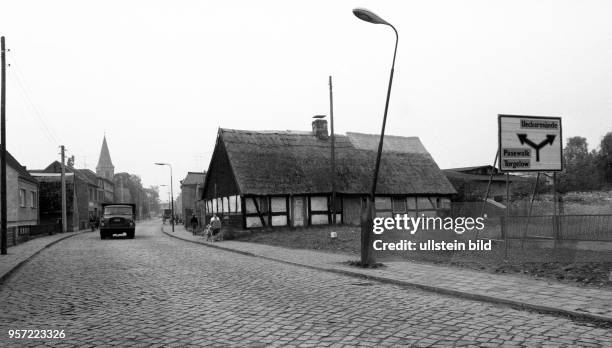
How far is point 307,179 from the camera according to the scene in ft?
101

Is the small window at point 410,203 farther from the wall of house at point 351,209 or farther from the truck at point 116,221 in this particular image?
the truck at point 116,221

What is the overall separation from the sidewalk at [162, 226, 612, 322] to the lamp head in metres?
5.74

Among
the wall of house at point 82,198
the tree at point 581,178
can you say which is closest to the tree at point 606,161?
the tree at point 581,178

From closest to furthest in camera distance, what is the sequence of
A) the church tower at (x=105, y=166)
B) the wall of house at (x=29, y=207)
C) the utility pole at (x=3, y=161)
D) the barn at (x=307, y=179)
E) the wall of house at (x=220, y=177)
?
the utility pole at (x=3, y=161) → the barn at (x=307, y=179) → the wall of house at (x=220, y=177) → the wall of house at (x=29, y=207) → the church tower at (x=105, y=166)

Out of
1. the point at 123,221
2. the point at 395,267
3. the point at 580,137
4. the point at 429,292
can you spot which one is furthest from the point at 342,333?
the point at 580,137

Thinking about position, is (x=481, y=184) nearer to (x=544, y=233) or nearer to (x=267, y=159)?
(x=267, y=159)

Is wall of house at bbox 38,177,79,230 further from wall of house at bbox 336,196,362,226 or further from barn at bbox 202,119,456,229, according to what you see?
wall of house at bbox 336,196,362,226

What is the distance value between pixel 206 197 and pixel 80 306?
3066cm

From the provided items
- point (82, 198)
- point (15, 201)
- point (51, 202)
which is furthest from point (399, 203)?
point (82, 198)

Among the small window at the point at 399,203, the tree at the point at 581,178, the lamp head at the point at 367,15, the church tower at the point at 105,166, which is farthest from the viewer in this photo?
the church tower at the point at 105,166

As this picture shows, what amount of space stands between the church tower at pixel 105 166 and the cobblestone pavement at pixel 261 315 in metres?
112

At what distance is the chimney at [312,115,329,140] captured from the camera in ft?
116

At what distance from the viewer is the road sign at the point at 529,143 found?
13.3 m

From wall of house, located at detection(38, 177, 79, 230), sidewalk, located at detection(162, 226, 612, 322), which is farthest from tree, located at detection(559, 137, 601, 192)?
wall of house, located at detection(38, 177, 79, 230)
